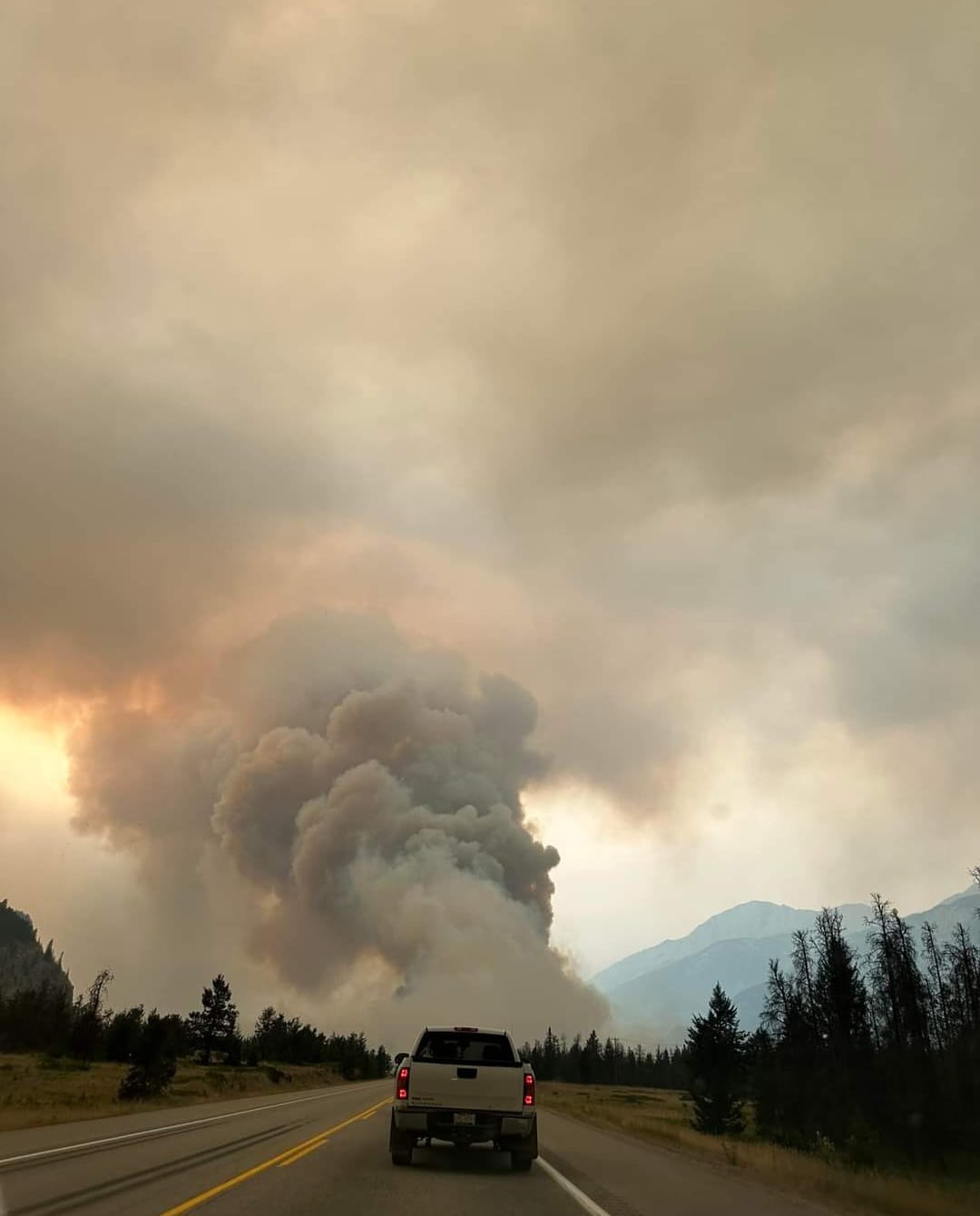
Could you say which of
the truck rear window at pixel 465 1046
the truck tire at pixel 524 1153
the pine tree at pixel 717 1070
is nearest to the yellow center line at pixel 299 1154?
the truck rear window at pixel 465 1046

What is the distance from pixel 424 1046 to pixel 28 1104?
A: 867 inches

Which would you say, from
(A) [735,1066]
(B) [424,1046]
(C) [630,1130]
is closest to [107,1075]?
(A) [735,1066]

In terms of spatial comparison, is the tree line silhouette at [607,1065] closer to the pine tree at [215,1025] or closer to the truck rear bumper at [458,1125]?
the pine tree at [215,1025]

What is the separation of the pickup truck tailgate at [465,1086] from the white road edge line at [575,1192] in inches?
46.9

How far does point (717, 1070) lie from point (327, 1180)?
2158 inches

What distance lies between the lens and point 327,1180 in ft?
40.1

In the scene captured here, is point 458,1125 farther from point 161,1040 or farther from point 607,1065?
point 607,1065

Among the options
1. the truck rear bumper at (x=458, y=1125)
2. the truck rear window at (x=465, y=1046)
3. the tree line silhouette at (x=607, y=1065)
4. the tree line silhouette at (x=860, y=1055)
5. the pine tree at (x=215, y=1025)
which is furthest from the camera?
the tree line silhouette at (x=607, y=1065)

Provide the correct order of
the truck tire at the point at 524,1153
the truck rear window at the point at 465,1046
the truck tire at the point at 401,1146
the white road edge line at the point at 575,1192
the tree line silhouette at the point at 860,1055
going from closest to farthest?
the white road edge line at the point at 575,1192
the truck tire at the point at 401,1146
the truck tire at the point at 524,1153
the truck rear window at the point at 465,1046
the tree line silhouette at the point at 860,1055

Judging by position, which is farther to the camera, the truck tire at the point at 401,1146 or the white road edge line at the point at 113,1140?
the white road edge line at the point at 113,1140

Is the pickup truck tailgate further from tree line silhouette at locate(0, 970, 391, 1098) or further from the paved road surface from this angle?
tree line silhouette at locate(0, 970, 391, 1098)

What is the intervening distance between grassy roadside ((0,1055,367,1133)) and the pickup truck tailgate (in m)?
12.9

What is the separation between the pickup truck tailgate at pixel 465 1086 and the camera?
45.3 feet

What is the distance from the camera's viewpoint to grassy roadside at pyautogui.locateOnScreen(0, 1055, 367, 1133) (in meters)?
26.6
